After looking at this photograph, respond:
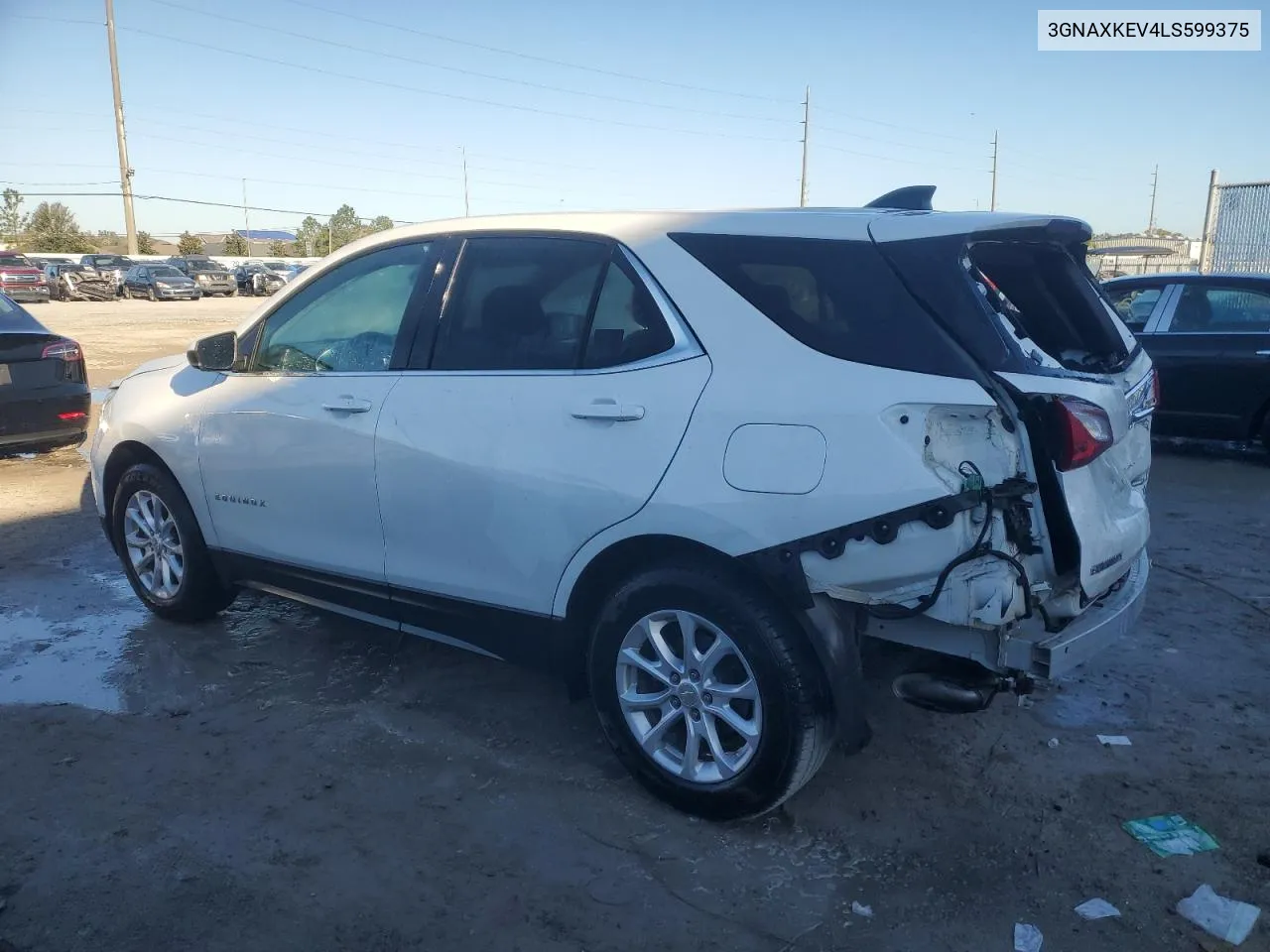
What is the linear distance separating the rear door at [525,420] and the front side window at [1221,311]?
729 cm

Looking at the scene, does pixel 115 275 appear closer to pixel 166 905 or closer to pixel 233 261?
pixel 233 261

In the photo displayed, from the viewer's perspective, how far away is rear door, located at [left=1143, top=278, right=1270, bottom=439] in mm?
8461

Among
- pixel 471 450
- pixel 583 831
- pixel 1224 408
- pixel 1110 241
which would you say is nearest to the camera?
pixel 583 831

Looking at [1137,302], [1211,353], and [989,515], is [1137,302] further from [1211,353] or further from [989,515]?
[989,515]

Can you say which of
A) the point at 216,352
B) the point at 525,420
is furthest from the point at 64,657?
the point at 525,420

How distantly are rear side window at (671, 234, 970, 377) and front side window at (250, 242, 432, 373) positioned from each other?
130cm

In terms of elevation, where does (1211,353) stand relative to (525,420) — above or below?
below

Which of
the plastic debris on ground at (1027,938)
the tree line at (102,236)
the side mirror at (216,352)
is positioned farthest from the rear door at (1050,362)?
the tree line at (102,236)

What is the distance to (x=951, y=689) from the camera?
117 inches

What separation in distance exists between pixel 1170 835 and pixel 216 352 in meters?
4.11

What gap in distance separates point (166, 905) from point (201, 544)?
2175 mm

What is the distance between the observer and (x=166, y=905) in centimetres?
283

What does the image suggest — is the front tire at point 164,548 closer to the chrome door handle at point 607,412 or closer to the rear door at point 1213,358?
the chrome door handle at point 607,412

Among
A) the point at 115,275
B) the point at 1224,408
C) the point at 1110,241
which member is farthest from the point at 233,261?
the point at 1224,408
